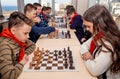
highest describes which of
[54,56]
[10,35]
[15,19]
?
[15,19]

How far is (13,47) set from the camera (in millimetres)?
1437

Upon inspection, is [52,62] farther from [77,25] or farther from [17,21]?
[77,25]

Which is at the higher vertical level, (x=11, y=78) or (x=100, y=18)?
(x=100, y=18)

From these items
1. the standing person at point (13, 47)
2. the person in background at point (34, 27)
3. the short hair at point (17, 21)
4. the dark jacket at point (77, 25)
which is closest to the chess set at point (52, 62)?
Result: the standing person at point (13, 47)

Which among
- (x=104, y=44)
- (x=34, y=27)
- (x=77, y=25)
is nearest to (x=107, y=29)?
(x=104, y=44)

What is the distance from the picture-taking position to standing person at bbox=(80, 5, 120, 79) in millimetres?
1395

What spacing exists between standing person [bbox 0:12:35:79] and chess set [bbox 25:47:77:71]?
0.16m

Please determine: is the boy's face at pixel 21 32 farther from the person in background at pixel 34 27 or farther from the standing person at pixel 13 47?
the person in background at pixel 34 27

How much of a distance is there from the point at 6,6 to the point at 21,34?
16.1 feet

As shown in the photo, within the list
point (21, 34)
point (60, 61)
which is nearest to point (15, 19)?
point (21, 34)

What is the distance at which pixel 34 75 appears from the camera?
1422 mm

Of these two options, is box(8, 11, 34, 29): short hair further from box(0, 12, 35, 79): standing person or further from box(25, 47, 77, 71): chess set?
box(25, 47, 77, 71): chess set

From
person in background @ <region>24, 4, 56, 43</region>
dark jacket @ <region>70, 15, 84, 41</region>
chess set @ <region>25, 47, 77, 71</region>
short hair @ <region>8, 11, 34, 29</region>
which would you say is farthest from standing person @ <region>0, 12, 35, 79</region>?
dark jacket @ <region>70, 15, 84, 41</region>

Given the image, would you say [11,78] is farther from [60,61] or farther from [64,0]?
[64,0]
